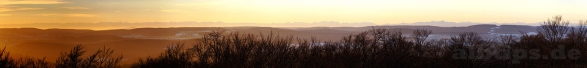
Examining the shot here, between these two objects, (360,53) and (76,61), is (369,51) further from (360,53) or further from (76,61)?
(76,61)

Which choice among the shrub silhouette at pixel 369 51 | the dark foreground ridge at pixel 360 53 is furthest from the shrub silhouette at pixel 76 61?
the shrub silhouette at pixel 369 51

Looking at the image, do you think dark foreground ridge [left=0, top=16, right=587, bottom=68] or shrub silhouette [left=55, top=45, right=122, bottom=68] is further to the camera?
dark foreground ridge [left=0, top=16, right=587, bottom=68]

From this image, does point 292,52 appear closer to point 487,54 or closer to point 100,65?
point 100,65

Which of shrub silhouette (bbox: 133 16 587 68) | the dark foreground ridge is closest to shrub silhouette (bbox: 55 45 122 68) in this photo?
the dark foreground ridge

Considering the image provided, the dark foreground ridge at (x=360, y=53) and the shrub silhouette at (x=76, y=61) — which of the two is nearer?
the shrub silhouette at (x=76, y=61)

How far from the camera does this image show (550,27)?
3991 cm

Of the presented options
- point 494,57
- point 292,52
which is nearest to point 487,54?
point 494,57

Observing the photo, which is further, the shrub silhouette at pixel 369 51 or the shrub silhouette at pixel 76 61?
the shrub silhouette at pixel 369 51

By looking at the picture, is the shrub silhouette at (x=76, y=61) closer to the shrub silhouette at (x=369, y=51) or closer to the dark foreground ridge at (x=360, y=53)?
the dark foreground ridge at (x=360, y=53)

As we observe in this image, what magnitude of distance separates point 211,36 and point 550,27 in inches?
1076

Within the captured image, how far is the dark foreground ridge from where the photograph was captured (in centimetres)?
2062

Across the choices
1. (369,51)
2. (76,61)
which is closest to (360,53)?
(369,51)

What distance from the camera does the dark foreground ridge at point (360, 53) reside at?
20.6 metres

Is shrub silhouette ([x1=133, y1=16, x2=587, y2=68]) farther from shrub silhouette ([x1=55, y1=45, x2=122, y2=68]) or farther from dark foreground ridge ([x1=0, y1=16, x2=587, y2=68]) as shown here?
shrub silhouette ([x1=55, y1=45, x2=122, y2=68])
